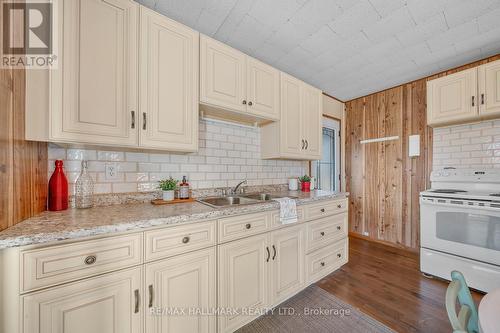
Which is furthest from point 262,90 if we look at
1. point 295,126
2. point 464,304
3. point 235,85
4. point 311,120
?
point 464,304

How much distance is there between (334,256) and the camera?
7.69 feet

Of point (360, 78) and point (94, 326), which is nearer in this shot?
point (94, 326)

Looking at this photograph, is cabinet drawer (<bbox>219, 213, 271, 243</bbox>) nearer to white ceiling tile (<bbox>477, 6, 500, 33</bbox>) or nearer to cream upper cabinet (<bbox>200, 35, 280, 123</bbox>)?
cream upper cabinet (<bbox>200, 35, 280, 123</bbox>)

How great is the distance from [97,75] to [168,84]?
0.43 m

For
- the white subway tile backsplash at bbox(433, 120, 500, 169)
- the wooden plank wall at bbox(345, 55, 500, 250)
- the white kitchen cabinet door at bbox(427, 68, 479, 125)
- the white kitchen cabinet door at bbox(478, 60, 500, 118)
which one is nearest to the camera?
the white kitchen cabinet door at bbox(478, 60, 500, 118)

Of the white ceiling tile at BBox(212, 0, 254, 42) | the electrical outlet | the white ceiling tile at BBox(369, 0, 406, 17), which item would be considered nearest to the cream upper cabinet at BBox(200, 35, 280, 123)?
the white ceiling tile at BBox(212, 0, 254, 42)

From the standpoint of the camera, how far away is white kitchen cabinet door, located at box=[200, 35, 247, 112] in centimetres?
168

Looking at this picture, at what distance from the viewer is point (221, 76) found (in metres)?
1.78

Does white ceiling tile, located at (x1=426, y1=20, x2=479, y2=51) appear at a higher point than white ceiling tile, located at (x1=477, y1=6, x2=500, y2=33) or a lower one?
higher

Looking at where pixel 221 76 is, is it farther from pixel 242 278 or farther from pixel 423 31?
pixel 423 31

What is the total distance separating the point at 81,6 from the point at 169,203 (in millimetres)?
1369

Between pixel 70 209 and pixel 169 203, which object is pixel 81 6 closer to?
pixel 70 209

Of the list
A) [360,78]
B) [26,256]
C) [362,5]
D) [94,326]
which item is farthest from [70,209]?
[360,78]

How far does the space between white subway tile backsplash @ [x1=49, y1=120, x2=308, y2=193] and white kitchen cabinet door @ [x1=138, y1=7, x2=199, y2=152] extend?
0.36 metres
